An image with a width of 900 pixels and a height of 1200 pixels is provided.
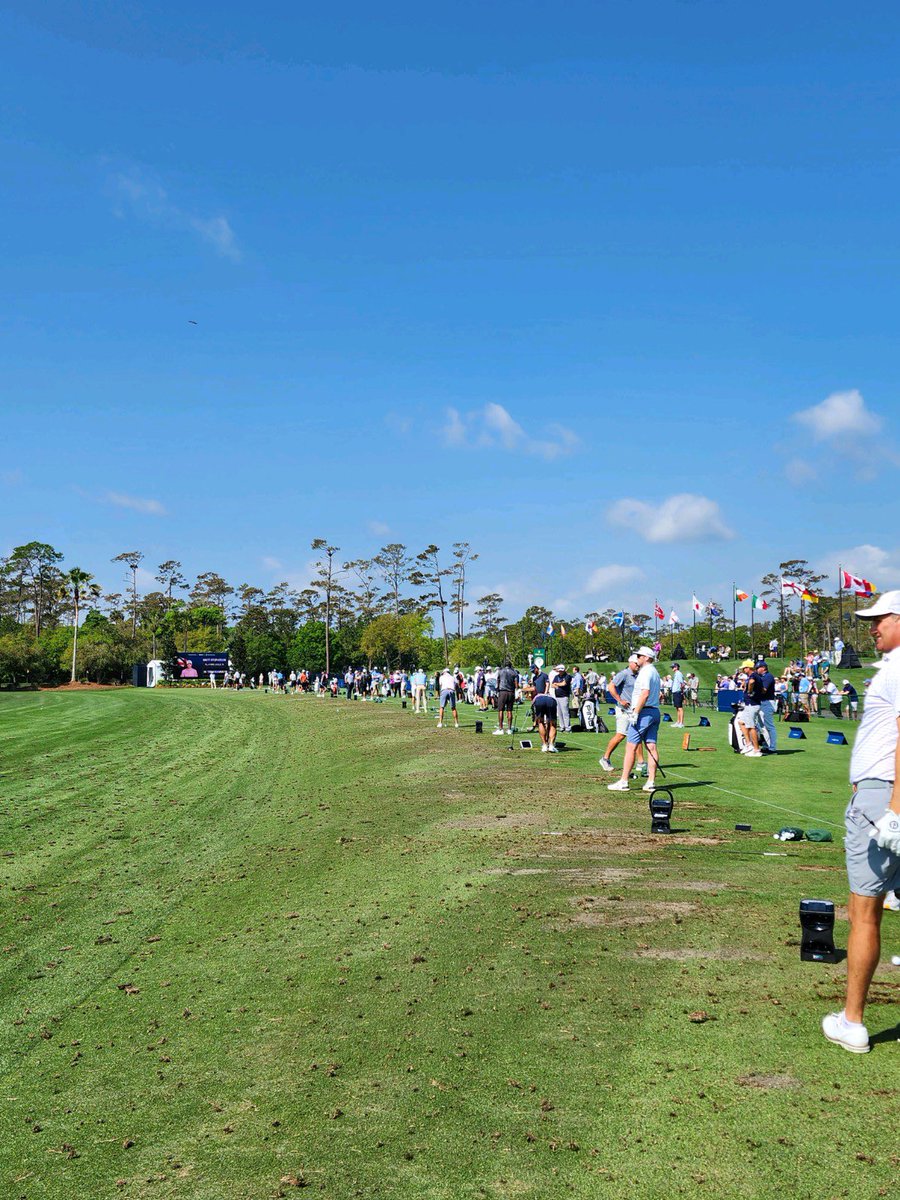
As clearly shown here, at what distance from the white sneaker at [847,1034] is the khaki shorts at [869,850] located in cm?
70

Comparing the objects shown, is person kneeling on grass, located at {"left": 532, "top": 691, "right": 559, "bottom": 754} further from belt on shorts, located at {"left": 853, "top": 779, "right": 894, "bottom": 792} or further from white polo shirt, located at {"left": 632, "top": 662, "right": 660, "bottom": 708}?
belt on shorts, located at {"left": 853, "top": 779, "right": 894, "bottom": 792}

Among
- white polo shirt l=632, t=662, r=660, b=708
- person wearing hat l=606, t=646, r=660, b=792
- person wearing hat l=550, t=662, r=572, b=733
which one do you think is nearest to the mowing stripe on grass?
person wearing hat l=606, t=646, r=660, b=792

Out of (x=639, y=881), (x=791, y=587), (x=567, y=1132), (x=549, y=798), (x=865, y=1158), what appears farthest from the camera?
(x=791, y=587)

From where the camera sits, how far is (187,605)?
145 metres

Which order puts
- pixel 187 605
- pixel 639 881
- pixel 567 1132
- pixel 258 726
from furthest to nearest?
pixel 187 605
pixel 258 726
pixel 639 881
pixel 567 1132

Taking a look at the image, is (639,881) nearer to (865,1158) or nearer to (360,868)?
(360,868)

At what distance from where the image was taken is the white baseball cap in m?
4.95

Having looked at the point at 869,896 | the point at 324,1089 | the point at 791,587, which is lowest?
the point at 324,1089

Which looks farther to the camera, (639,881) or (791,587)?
(791,587)

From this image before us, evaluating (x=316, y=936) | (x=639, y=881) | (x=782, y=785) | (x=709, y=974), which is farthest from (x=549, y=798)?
(x=709, y=974)

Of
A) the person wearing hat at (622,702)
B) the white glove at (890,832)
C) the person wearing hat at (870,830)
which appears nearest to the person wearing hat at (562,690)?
the person wearing hat at (622,702)

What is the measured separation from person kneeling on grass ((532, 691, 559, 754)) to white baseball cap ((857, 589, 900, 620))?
47.2 feet

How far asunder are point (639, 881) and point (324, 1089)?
442cm

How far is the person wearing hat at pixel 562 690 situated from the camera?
69.9 feet
